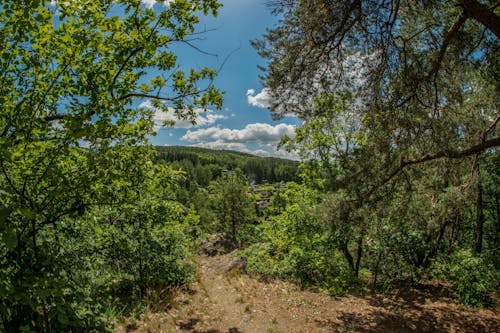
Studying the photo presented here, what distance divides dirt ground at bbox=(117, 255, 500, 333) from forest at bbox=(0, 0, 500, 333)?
1.40 ft

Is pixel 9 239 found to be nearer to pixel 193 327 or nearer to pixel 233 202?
pixel 193 327

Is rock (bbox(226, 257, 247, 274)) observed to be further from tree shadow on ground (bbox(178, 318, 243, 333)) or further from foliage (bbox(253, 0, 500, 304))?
foliage (bbox(253, 0, 500, 304))

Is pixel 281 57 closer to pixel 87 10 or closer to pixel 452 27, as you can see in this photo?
pixel 452 27

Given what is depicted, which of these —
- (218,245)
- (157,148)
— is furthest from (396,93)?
(218,245)

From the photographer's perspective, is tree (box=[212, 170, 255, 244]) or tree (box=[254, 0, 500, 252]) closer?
tree (box=[254, 0, 500, 252])

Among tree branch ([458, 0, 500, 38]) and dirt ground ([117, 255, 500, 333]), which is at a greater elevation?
tree branch ([458, 0, 500, 38])

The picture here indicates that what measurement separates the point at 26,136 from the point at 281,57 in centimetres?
351

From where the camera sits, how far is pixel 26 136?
228 centimetres

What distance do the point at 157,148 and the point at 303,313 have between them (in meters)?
5.12

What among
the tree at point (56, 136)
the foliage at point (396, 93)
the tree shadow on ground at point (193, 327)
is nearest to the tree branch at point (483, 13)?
the foliage at point (396, 93)

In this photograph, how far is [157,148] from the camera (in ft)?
17.3

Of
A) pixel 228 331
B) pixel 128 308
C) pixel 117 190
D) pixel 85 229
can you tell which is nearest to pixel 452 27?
pixel 117 190

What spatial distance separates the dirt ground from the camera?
17.9 feet

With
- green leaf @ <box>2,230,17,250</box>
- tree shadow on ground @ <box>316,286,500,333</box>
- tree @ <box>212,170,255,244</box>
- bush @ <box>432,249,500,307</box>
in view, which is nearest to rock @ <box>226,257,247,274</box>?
tree shadow on ground @ <box>316,286,500,333</box>
